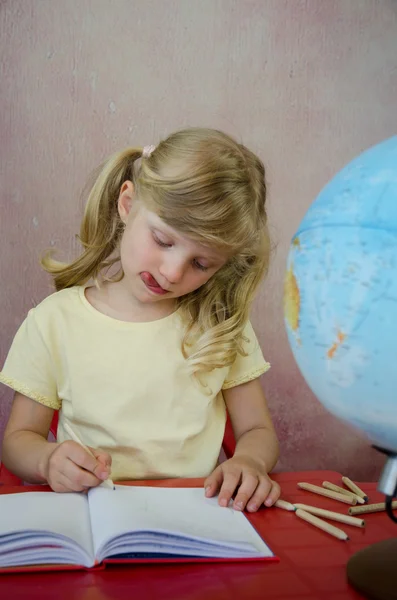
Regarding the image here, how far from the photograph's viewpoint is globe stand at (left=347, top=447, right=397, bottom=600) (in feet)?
2.34

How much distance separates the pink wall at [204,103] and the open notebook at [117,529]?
918 mm

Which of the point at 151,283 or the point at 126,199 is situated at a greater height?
the point at 126,199

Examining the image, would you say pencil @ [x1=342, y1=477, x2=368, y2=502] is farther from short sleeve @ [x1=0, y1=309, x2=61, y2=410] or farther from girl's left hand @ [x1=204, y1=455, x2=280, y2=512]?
short sleeve @ [x1=0, y1=309, x2=61, y2=410]

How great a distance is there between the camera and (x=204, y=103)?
1.85 m

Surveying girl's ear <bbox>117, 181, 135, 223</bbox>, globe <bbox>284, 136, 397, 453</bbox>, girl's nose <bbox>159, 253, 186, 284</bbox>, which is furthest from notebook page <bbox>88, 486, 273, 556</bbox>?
girl's ear <bbox>117, 181, 135, 223</bbox>

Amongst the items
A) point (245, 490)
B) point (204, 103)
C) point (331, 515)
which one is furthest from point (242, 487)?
point (204, 103)

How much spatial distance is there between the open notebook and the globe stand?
11 cm

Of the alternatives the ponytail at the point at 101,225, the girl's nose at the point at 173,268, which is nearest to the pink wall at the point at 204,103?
the ponytail at the point at 101,225

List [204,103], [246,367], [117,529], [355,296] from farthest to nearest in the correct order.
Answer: [204,103]
[246,367]
[117,529]
[355,296]

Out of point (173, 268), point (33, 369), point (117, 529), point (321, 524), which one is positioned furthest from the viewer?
point (33, 369)

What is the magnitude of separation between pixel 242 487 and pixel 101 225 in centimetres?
68

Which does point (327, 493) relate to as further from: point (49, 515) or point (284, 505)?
point (49, 515)

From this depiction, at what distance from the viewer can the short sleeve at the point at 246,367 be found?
4.75 feet

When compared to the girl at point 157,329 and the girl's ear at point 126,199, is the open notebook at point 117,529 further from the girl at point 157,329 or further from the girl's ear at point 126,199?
the girl's ear at point 126,199
